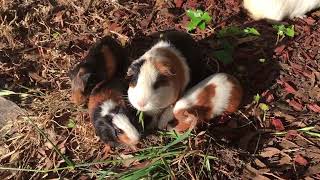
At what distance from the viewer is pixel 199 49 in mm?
4090

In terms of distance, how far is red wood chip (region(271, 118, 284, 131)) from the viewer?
3.75 meters

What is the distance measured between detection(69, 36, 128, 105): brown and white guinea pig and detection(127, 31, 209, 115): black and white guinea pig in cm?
25

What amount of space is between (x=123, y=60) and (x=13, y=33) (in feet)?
4.03

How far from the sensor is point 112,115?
347cm

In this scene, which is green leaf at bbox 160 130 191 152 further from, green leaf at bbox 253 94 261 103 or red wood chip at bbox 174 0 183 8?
red wood chip at bbox 174 0 183 8

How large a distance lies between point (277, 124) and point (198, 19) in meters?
1.21

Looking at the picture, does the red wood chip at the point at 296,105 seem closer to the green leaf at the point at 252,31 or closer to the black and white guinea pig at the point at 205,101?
the black and white guinea pig at the point at 205,101

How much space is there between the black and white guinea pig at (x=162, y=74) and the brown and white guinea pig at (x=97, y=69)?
0.25 metres

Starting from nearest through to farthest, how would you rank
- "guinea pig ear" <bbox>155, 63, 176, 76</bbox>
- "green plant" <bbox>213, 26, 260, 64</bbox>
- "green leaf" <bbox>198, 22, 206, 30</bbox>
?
"guinea pig ear" <bbox>155, 63, 176, 76</bbox>, "green plant" <bbox>213, 26, 260, 64</bbox>, "green leaf" <bbox>198, 22, 206, 30</bbox>

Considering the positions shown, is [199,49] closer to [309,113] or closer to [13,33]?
[309,113]

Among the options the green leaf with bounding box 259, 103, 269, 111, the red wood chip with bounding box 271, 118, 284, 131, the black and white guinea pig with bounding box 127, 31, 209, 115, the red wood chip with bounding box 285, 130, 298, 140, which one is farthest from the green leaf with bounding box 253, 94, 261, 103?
the black and white guinea pig with bounding box 127, 31, 209, 115

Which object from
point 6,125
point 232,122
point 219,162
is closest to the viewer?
point 219,162

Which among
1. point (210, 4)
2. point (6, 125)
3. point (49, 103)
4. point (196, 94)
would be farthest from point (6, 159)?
point (210, 4)

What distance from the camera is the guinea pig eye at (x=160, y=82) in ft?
11.0
